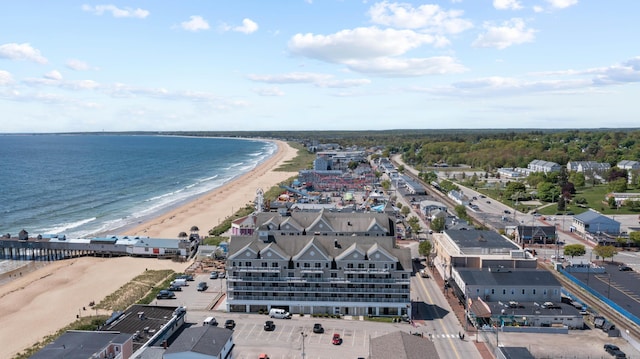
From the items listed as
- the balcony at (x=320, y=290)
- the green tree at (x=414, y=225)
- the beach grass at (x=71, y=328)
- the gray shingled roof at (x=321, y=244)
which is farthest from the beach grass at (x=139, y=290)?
the green tree at (x=414, y=225)

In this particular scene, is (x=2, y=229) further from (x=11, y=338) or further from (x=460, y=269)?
(x=460, y=269)

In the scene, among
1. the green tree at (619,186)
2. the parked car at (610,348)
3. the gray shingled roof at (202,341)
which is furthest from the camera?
the green tree at (619,186)

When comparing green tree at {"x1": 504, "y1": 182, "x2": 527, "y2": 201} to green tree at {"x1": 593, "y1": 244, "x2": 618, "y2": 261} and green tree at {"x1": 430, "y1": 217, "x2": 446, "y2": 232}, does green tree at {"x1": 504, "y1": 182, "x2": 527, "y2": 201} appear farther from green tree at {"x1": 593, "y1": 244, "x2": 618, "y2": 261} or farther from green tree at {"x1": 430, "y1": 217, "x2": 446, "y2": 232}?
green tree at {"x1": 593, "y1": 244, "x2": 618, "y2": 261}

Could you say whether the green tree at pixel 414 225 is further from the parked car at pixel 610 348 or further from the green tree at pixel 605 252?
the parked car at pixel 610 348

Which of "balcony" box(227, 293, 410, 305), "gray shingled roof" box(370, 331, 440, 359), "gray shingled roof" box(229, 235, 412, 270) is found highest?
"gray shingled roof" box(229, 235, 412, 270)

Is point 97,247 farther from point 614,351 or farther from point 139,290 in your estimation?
point 614,351

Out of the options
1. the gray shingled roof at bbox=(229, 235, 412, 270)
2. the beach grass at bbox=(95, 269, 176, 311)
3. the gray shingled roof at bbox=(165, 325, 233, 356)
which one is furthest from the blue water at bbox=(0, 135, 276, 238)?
the gray shingled roof at bbox=(165, 325, 233, 356)

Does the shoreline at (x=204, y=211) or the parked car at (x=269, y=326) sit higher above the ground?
the shoreline at (x=204, y=211)
